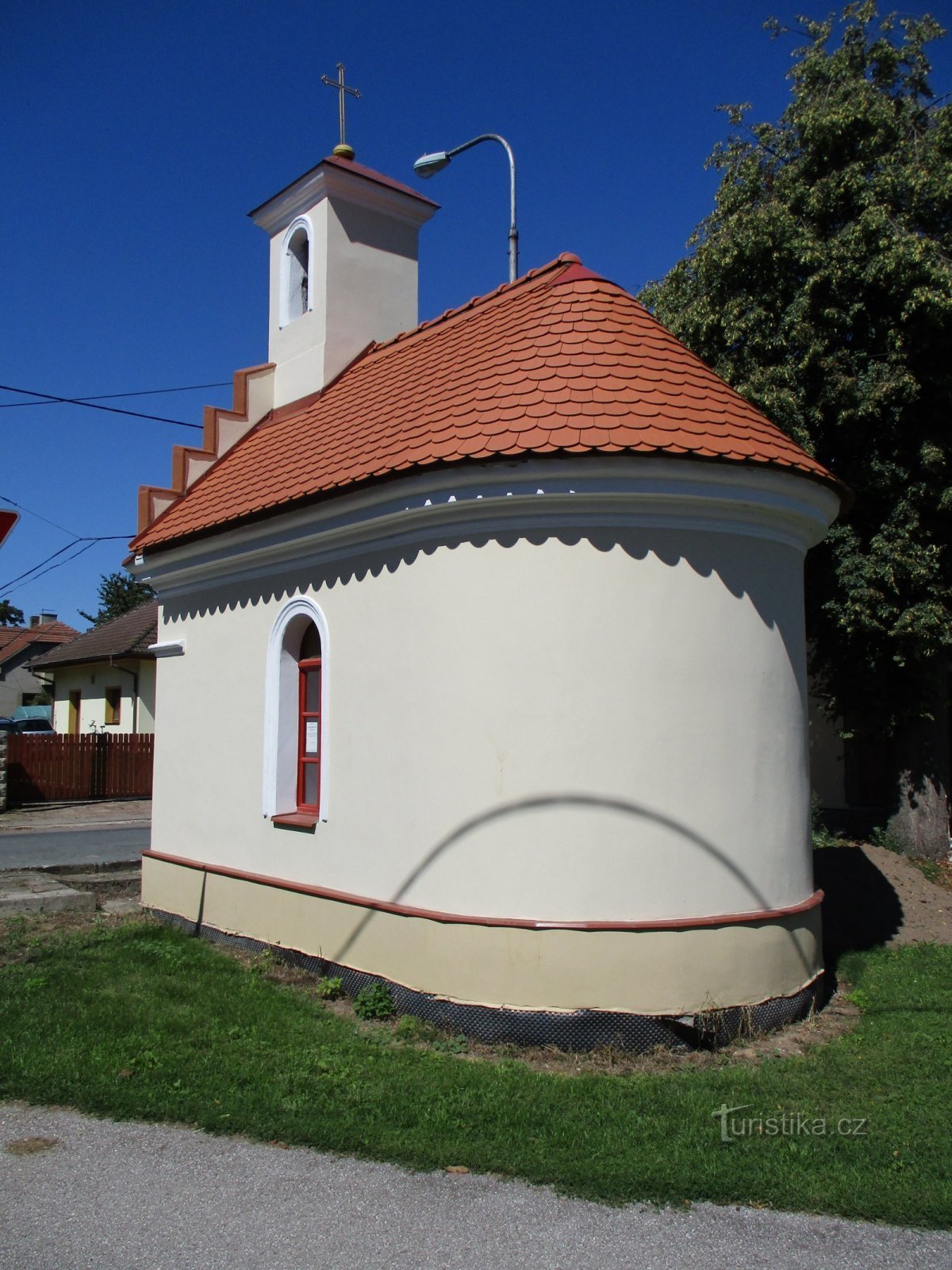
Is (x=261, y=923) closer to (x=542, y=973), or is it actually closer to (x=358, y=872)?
(x=358, y=872)

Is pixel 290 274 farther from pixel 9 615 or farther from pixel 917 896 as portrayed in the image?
pixel 9 615

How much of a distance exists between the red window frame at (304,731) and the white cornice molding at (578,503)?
127 cm

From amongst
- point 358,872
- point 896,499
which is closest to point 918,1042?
point 358,872

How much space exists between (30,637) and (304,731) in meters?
48.4

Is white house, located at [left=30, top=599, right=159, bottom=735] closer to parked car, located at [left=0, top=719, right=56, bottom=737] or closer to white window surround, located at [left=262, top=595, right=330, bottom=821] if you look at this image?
parked car, located at [left=0, top=719, right=56, bottom=737]

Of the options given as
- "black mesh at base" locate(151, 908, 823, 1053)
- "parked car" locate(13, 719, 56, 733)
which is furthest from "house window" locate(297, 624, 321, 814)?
"parked car" locate(13, 719, 56, 733)

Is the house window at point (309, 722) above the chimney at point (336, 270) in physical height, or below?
below

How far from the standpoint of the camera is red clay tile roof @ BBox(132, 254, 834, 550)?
7020 millimetres

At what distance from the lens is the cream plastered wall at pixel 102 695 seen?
29.1 metres

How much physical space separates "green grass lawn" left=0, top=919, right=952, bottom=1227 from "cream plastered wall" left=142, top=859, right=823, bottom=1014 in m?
0.47

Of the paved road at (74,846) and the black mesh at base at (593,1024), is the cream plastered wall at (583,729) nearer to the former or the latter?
the black mesh at base at (593,1024)

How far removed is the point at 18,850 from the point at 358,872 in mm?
10641
